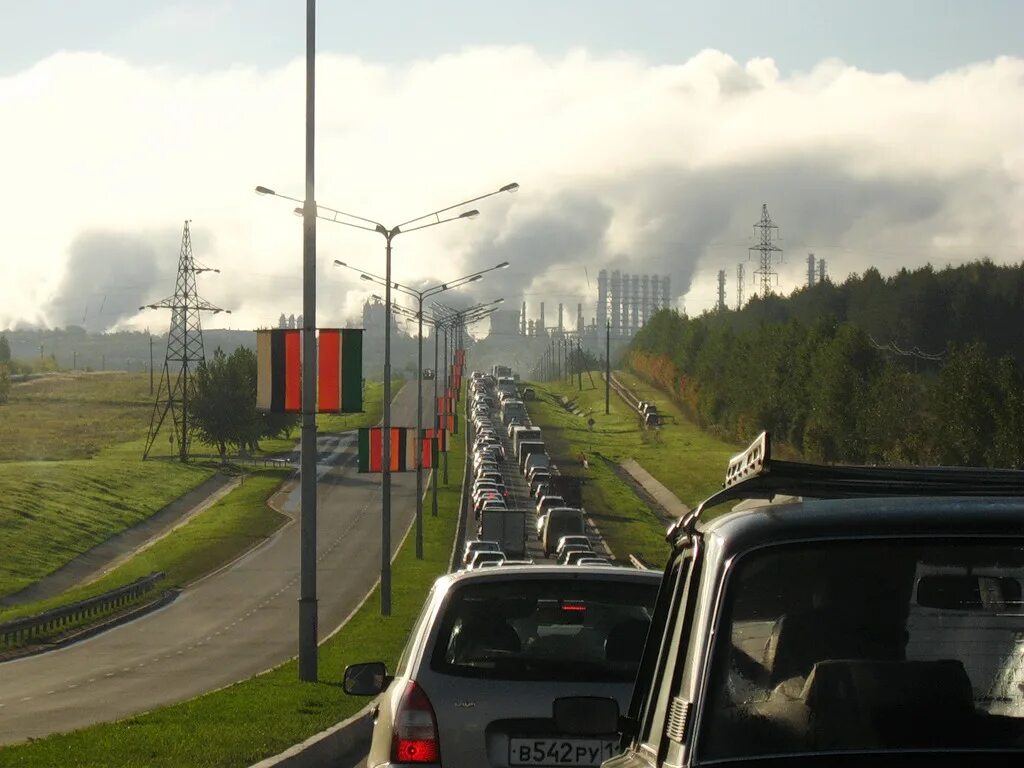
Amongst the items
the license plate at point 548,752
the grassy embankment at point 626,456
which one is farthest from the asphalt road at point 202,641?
the license plate at point 548,752

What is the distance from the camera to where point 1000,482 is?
13.7 ft

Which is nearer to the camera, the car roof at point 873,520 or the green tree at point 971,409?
the car roof at point 873,520

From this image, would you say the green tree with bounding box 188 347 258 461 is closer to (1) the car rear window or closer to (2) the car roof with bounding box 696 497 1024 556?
(1) the car rear window

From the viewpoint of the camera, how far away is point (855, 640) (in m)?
3.64

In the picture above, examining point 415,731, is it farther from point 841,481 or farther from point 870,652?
point 870,652

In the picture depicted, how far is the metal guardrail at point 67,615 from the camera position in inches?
1580

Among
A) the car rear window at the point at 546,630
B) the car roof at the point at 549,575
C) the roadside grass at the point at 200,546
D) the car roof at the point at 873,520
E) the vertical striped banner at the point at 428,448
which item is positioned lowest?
the roadside grass at the point at 200,546

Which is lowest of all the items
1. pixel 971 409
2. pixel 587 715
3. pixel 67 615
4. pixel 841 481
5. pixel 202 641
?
pixel 202 641

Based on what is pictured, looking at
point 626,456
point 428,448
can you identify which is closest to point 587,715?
point 428,448

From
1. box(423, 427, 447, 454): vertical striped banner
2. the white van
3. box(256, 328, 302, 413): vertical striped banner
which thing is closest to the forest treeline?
the white van

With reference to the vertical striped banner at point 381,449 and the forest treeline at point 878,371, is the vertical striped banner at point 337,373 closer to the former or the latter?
the vertical striped banner at point 381,449

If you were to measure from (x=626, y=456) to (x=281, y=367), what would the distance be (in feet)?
279

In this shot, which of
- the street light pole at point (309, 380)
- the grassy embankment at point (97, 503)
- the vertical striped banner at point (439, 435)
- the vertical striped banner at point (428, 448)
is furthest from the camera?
the vertical striped banner at point (439, 435)

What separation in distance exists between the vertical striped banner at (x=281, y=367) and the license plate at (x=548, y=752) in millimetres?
16515
